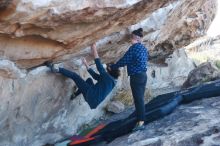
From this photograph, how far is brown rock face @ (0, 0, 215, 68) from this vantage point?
588 centimetres

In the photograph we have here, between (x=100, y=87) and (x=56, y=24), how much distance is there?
2.09 metres

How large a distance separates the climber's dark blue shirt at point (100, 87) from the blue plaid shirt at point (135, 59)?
0.64m

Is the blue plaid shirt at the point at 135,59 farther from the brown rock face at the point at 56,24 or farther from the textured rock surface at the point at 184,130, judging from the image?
the textured rock surface at the point at 184,130

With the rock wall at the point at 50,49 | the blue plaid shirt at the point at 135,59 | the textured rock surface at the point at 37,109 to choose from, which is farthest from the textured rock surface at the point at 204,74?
the blue plaid shirt at the point at 135,59

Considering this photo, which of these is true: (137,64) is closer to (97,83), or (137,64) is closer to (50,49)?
(97,83)

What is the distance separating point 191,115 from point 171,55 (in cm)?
696

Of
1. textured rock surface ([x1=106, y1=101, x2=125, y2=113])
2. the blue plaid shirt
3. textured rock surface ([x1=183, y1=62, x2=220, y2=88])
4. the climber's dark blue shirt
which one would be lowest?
textured rock surface ([x1=106, y1=101, x2=125, y2=113])

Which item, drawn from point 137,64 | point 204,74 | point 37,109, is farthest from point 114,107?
point 137,64

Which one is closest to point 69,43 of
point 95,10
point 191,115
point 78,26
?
point 78,26

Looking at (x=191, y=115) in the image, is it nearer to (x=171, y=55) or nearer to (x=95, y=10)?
(x=95, y=10)

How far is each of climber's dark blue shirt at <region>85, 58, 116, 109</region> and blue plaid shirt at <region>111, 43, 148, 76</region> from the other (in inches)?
25.3

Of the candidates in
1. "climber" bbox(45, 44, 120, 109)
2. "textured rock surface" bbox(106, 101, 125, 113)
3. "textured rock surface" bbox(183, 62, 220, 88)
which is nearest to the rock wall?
"climber" bbox(45, 44, 120, 109)

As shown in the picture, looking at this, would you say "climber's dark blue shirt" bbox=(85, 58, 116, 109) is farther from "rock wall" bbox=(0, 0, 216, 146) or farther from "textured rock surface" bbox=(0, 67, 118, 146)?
"textured rock surface" bbox=(0, 67, 118, 146)

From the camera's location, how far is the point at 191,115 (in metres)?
7.79
